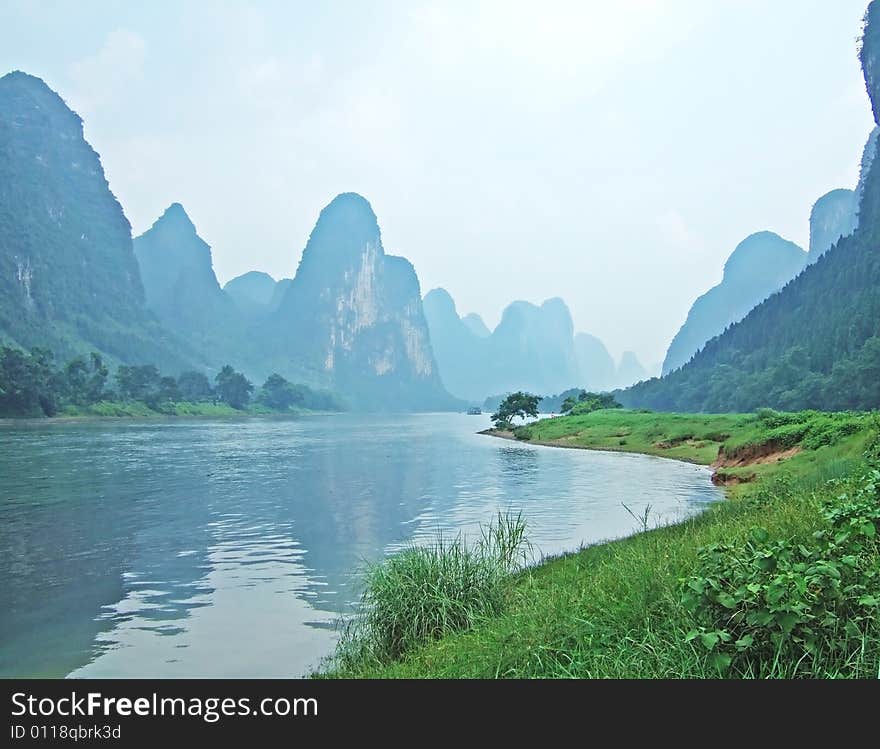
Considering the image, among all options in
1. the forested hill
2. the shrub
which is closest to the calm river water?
the shrub

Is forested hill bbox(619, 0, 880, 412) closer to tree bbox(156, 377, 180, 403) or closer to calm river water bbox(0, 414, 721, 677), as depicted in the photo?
calm river water bbox(0, 414, 721, 677)

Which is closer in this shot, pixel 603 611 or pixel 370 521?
pixel 603 611

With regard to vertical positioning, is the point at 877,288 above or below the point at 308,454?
above

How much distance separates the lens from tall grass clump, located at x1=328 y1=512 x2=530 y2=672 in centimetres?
873

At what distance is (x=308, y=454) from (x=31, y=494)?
85.9 ft

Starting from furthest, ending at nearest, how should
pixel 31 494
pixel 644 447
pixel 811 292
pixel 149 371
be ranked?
pixel 149 371
pixel 811 292
pixel 644 447
pixel 31 494

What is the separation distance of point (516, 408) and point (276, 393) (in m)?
106

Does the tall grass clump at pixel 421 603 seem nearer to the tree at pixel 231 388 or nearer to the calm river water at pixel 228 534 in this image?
the calm river water at pixel 228 534

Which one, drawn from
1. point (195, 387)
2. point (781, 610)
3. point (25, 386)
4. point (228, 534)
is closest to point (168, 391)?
point (195, 387)

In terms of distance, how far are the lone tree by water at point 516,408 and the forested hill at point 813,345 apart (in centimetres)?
2680

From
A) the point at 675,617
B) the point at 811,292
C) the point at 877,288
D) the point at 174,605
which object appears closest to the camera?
the point at 675,617

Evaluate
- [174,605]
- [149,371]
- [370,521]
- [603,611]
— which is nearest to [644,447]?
[370,521]
